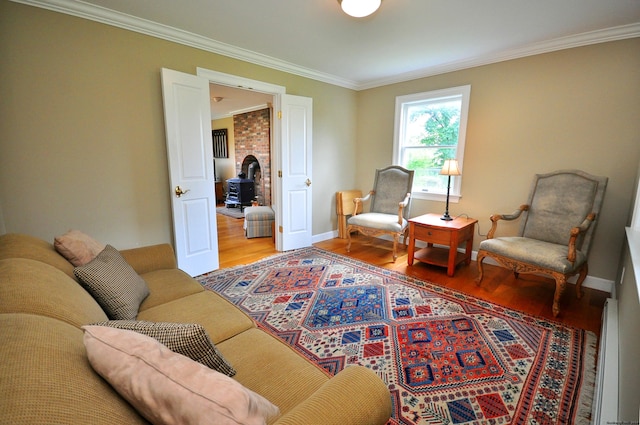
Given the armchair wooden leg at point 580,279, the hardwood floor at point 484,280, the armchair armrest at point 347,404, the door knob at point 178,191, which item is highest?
the door knob at point 178,191

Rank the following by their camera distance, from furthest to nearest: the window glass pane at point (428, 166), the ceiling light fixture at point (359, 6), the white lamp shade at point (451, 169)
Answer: the window glass pane at point (428, 166), the white lamp shade at point (451, 169), the ceiling light fixture at point (359, 6)

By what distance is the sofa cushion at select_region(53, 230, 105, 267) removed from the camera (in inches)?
62.6

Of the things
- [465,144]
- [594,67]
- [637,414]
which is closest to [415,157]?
[465,144]

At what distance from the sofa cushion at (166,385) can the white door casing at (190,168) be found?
93.5 inches

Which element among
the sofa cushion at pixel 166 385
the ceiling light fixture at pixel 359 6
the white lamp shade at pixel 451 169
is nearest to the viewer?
the sofa cushion at pixel 166 385

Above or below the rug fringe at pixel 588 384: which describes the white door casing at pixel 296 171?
above

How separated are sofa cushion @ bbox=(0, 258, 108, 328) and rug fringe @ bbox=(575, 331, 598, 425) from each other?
2.31 m

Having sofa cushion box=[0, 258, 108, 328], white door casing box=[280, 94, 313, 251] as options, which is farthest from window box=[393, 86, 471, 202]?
sofa cushion box=[0, 258, 108, 328]

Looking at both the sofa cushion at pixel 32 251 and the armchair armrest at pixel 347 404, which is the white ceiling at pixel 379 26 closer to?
the sofa cushion at pixel 32 251

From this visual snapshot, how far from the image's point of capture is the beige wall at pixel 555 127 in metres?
2.65

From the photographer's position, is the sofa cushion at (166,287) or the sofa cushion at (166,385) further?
the sofa cushion at (166,287)

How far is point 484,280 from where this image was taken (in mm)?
3059

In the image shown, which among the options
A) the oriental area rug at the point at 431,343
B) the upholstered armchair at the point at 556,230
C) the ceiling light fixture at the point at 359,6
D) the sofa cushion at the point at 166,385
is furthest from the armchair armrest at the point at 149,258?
the upholstered armchair at the point at 556,230

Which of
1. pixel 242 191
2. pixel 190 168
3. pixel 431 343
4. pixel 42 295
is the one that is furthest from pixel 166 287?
pixel 242 191
